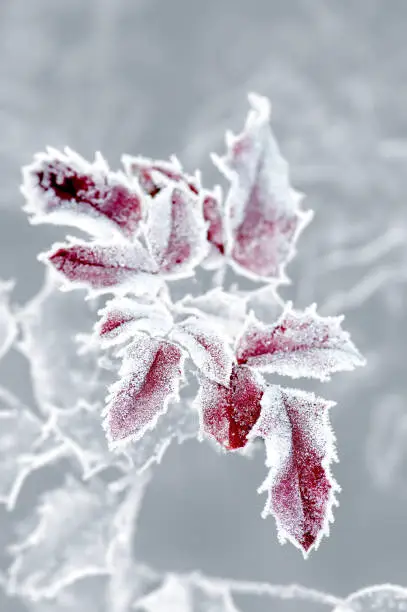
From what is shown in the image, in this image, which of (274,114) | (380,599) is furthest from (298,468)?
(274,114)

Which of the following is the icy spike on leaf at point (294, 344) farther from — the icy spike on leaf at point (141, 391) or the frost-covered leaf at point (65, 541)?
the frost-covered leaf at point (65, 541)

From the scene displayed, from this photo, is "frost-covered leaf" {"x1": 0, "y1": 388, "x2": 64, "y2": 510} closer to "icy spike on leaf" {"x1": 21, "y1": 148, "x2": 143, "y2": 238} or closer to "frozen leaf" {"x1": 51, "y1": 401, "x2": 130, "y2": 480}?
"frozen leaf" {"x1": 51, "y1": 401, "x2": 130, "y2": 480}

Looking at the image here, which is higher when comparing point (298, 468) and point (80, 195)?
point (80, 195)

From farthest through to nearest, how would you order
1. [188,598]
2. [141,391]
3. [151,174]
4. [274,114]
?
[274,114] < [188,598] < [151,174] < [141,391]

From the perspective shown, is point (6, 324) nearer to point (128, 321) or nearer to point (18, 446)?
point (18, 446)

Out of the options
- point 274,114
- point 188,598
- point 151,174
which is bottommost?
point 188,598

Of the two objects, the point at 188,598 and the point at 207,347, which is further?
the point at 188,598

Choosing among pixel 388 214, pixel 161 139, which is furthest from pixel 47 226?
pixel 388 214

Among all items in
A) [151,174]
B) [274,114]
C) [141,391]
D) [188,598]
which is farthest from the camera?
[274,114]
